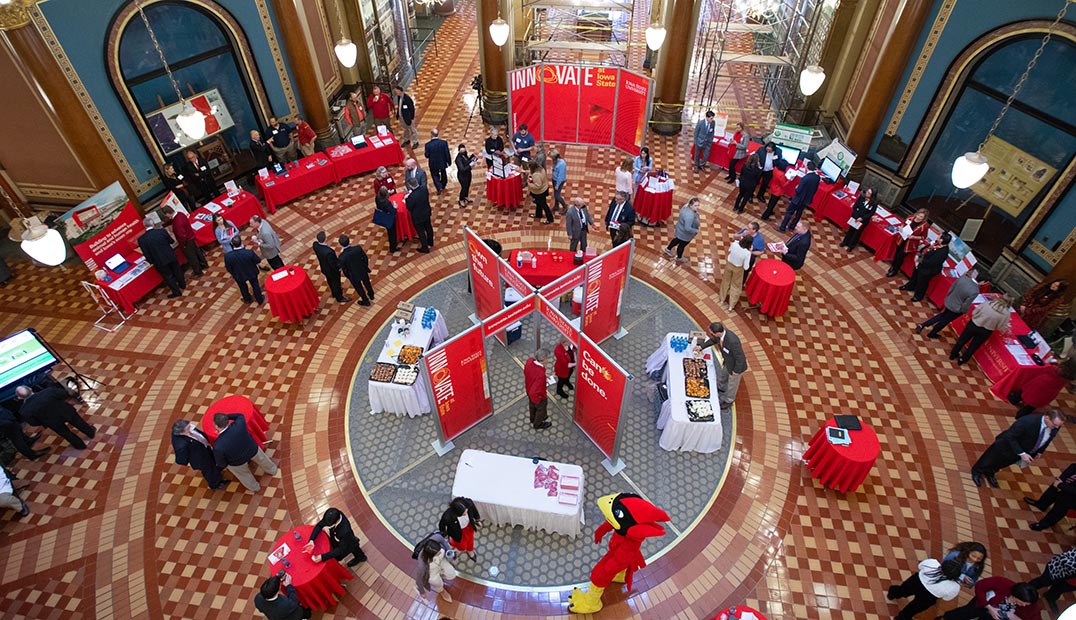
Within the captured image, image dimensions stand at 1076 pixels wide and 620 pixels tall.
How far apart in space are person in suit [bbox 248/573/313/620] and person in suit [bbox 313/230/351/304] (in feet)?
17.1

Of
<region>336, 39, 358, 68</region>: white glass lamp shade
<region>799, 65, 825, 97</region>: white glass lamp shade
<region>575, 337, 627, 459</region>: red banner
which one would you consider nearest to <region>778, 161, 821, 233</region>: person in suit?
<region>799, 65, 825, 97</region>: white glass lamp shade

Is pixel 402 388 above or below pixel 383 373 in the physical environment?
below

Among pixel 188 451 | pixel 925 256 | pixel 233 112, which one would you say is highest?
pixel 233 112

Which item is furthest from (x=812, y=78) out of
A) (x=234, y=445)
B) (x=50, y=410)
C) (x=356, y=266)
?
(x=50, y=410)

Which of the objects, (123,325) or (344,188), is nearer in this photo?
(123,325)

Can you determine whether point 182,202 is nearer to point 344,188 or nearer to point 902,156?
point 344,188

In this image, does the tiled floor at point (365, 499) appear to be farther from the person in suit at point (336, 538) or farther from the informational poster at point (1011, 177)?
the informational poster at point (1011, 177)

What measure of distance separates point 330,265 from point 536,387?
460cm

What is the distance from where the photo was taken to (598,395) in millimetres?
7777

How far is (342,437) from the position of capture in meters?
8.73

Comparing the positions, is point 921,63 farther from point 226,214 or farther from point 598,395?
point 226,214

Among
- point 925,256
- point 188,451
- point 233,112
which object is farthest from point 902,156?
point 233,112

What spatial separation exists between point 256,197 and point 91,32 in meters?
4.05

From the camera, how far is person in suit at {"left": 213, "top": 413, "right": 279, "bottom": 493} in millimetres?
7195
